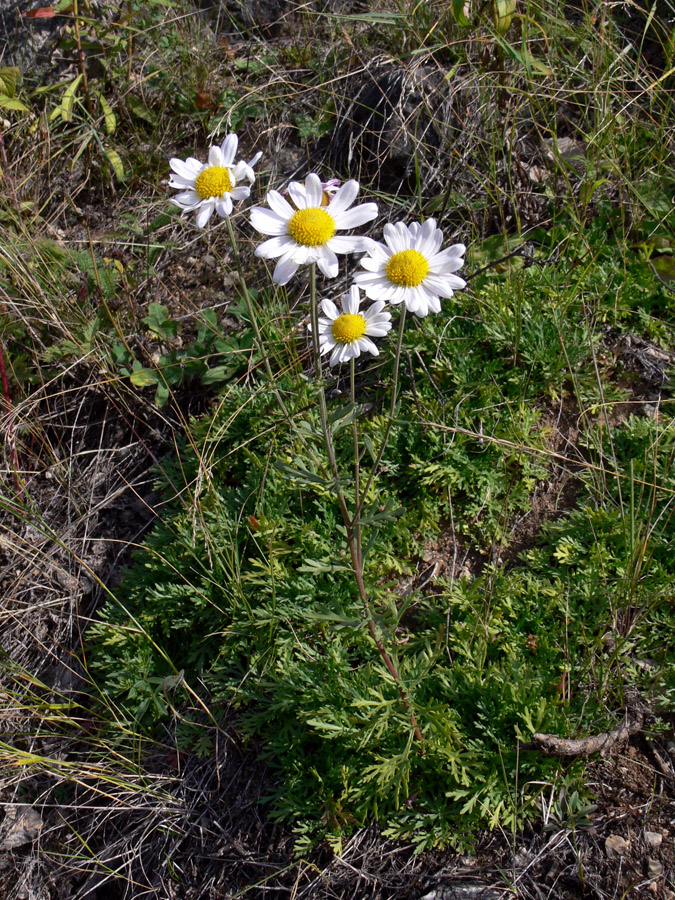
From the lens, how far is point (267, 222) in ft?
4.79

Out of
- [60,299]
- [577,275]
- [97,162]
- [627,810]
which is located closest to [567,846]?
[627,810]

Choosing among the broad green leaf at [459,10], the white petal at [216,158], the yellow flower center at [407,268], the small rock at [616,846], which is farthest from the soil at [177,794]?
the white petal at [216,158]

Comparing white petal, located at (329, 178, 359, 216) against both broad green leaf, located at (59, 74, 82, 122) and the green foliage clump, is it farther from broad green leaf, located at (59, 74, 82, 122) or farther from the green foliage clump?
broad green leaf, located at (59, 74, 82, 122)

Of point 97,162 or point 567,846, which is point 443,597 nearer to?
point 567,846

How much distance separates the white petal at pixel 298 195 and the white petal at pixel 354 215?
64 millimetres

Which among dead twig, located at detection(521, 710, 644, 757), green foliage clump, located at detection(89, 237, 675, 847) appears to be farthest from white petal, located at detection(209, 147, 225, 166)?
dead twig, located at detection(521, 710, 644, 757)

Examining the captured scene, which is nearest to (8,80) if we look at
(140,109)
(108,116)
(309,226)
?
(108,116)

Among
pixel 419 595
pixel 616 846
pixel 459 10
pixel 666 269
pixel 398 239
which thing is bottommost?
pixel 616 846

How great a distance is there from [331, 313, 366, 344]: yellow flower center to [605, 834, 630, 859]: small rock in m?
1.65

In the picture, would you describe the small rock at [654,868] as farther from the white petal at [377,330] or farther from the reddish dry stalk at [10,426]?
the reddish dry stalk at [10,426]

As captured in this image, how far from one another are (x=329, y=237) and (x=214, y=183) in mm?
351

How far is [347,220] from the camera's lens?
1.47 m

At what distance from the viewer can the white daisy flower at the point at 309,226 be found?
56.1 inches

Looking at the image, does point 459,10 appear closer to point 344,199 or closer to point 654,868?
point 344,199
